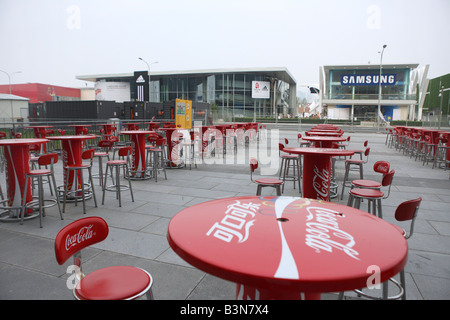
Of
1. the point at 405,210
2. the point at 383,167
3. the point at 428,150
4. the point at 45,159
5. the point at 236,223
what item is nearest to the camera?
the point at 236,223

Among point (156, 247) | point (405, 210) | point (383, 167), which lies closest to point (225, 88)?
point (383, 167)

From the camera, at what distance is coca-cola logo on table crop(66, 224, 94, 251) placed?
69.5 inches

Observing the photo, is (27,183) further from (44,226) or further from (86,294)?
(86,294)

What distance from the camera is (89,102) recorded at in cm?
2447

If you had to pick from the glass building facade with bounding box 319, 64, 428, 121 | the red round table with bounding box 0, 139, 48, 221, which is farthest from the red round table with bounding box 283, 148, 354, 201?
the glass building facade with bounding box 319, 64, 428, 121

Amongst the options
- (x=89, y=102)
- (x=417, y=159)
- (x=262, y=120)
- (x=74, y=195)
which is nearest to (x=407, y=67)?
(x=262, y=120)

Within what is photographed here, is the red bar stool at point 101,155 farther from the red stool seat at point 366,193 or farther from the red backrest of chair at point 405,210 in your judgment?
the red backrest of chair at point 405,210

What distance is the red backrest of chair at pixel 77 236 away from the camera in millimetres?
1678

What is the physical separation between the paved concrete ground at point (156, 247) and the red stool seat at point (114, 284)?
82 cm

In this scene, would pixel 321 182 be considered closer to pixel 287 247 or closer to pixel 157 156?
pixel 287 247

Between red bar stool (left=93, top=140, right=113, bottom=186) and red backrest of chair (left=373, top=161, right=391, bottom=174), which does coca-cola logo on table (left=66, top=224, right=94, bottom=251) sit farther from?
red bar stool (left=93, top=140, right=113, bottom=186)

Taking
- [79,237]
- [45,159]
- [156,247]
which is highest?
[45,159]

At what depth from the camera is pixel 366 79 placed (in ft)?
135

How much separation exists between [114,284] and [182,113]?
45.1ft
